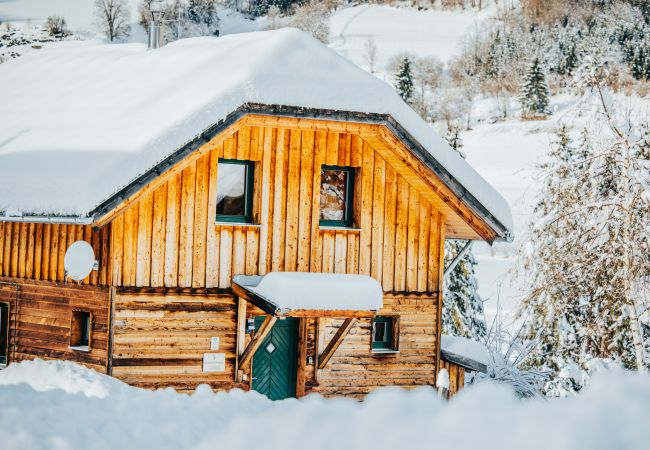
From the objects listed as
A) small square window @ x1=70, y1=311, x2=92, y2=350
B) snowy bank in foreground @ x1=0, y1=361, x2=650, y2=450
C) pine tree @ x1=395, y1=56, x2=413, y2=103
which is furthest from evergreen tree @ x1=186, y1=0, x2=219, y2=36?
snowy bank in foreground @ x1=0, y1=361, x2=650, y2=450

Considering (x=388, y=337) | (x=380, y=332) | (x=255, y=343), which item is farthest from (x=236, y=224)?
(x=388, y=337)

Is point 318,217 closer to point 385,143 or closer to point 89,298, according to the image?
point 385,143

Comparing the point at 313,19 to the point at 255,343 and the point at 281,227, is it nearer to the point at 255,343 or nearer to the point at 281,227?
the point at 281,227

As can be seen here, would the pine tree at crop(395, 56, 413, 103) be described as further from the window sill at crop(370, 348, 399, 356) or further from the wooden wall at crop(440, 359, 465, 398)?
the window sill at crop(370, 348, 399, 356)

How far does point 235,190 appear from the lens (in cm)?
1355

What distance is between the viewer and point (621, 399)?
9.36 feet

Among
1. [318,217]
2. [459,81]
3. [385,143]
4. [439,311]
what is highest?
[459,81]

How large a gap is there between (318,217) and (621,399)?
36.2ft

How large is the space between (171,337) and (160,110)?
375 centimetres

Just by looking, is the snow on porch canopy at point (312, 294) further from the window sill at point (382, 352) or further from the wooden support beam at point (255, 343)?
the window sill at point (382, 352)

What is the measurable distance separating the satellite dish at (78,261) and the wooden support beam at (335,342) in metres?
4.21

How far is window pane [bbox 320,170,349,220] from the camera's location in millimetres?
14219

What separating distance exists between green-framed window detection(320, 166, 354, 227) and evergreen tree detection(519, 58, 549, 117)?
76814 millimetres

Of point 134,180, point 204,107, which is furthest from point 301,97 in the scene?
point 134,180
